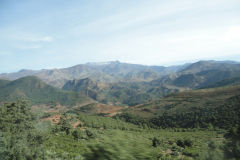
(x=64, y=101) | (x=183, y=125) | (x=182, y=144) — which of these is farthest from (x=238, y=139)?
(x=64, y=101)

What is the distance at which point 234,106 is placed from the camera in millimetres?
48188

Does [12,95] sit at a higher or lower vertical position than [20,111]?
lower

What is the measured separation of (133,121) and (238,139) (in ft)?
191

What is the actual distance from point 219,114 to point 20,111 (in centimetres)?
5528

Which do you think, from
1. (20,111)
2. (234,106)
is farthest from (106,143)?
(234,106)

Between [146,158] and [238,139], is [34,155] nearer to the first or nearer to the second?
[146,158]

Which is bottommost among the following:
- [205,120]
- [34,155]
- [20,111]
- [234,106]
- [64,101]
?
[64,101]

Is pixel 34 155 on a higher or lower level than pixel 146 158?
lower

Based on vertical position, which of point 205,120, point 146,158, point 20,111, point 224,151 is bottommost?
point 205,120

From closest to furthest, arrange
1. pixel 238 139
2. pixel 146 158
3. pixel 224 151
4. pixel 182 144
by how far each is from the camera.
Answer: pixel 224 151 < pixel 146 158 < pixel 238 139 < pixel 182 144

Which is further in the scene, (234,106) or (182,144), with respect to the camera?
(234,106)

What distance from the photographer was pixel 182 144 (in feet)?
71.3

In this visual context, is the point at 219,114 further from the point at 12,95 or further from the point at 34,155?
the point at 12,95

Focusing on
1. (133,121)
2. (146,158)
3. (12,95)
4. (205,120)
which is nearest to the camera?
(146,158)
